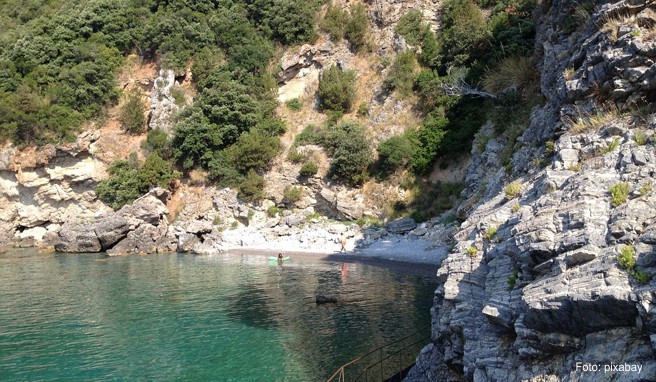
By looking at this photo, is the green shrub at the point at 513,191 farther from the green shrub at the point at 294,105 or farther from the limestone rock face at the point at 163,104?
the limestone rock face at the point at 163,104

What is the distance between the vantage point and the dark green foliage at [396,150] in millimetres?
37750

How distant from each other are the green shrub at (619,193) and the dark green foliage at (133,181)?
42.5 meters

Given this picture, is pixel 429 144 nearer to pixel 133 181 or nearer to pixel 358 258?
pixel 358 258

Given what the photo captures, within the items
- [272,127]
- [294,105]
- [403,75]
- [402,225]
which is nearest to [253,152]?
[272,127]

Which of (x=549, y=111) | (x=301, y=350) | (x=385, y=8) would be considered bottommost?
(x=301, y=350)

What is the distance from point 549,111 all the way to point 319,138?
101 ft

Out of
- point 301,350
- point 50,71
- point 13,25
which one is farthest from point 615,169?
point 13,25

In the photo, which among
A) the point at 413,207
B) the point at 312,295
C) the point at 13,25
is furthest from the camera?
the point at 13,25

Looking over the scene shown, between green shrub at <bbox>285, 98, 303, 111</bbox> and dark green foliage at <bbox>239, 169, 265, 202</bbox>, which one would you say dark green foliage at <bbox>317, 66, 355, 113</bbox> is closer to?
green shrub at <bbox>285, 98, 303, 111</bbox>

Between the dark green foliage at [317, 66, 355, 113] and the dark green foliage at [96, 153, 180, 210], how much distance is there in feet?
55.3

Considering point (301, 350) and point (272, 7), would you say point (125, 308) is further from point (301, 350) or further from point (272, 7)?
point (272, 7)

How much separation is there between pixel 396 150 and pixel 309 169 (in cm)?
805

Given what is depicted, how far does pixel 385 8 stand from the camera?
4794cm

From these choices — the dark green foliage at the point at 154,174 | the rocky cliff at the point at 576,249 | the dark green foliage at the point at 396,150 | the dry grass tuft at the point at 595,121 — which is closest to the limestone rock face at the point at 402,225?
the dark green foliage at the point at 396,150
